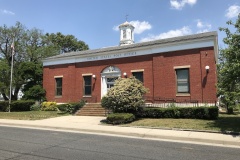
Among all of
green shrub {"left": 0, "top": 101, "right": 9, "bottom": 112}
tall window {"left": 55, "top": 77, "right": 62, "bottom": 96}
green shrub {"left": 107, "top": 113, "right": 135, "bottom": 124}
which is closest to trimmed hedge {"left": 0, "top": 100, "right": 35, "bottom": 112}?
green shrub {"left": 0, "top": 101, "right": 9, "bottom": 112}

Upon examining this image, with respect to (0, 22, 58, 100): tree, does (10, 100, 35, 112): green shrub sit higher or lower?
lower

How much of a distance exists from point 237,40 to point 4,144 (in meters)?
11.6

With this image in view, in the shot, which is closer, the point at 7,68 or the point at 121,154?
the point at 121,154

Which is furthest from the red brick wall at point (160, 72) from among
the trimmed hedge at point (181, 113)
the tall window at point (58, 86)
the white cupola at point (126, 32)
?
the white cupola at point (126, 32)

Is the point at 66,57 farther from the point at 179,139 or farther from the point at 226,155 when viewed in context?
the point at 226,155

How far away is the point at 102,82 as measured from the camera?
27422mm

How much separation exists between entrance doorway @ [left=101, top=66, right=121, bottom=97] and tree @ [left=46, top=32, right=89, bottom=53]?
118 ft

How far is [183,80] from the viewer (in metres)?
22.8

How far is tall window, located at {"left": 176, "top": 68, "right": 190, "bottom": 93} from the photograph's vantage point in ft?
74.1

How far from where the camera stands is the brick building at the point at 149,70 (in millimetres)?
21719

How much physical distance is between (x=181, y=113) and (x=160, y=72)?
6394 mm

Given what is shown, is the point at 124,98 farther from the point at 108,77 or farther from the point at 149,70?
the point at 108,77

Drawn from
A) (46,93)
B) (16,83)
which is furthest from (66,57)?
(16,83)

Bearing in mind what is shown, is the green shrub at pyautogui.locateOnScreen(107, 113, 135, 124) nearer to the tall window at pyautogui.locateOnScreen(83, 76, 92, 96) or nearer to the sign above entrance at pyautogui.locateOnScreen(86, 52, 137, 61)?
the sign above entrance at pyautogui.locateOnScreen(86, 52, 137, 61)
